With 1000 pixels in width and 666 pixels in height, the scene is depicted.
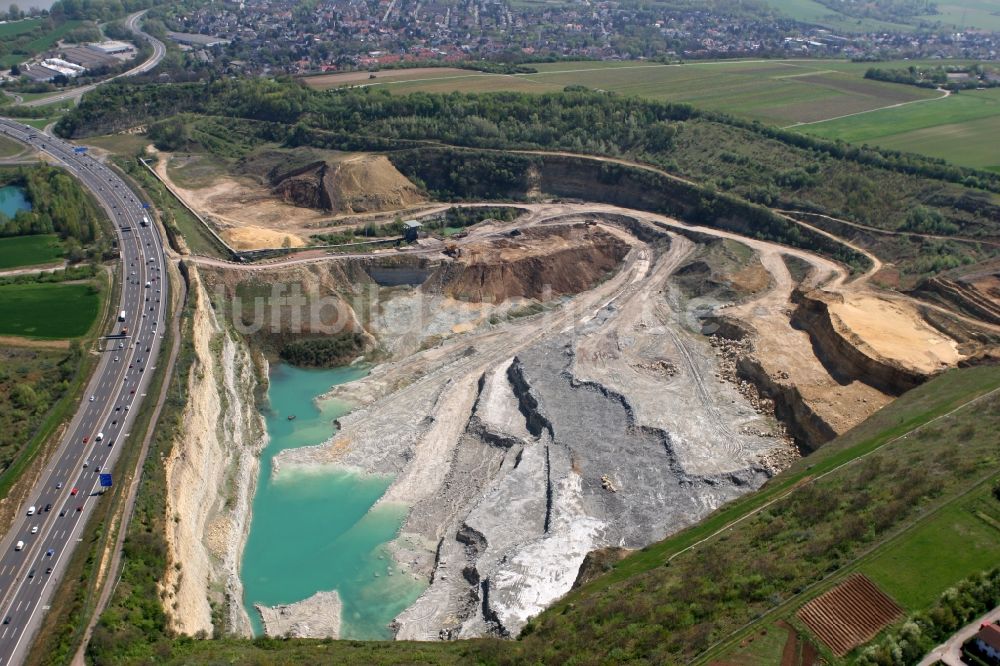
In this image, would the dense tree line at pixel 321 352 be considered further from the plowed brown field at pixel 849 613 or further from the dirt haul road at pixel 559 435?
the plowed brown field at pixel 849 613

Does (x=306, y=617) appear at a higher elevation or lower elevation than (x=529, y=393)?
lower

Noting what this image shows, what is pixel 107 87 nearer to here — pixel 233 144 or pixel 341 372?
pixel 233 144

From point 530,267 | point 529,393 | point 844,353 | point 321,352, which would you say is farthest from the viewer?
point 530,267

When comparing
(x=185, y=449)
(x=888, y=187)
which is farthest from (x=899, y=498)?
(x=888, y=187)

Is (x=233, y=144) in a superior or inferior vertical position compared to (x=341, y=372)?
superior

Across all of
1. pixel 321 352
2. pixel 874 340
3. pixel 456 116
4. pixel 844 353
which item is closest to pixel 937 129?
pixel 874 340

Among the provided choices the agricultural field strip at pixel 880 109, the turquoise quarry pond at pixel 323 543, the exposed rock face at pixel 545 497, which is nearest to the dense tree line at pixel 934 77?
the agricultural field strip at pixel 880 109

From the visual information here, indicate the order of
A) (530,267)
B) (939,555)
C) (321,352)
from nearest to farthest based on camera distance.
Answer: (939,555)
(321,352)
(530,267)

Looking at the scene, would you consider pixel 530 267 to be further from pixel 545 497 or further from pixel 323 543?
pixel 323 543
